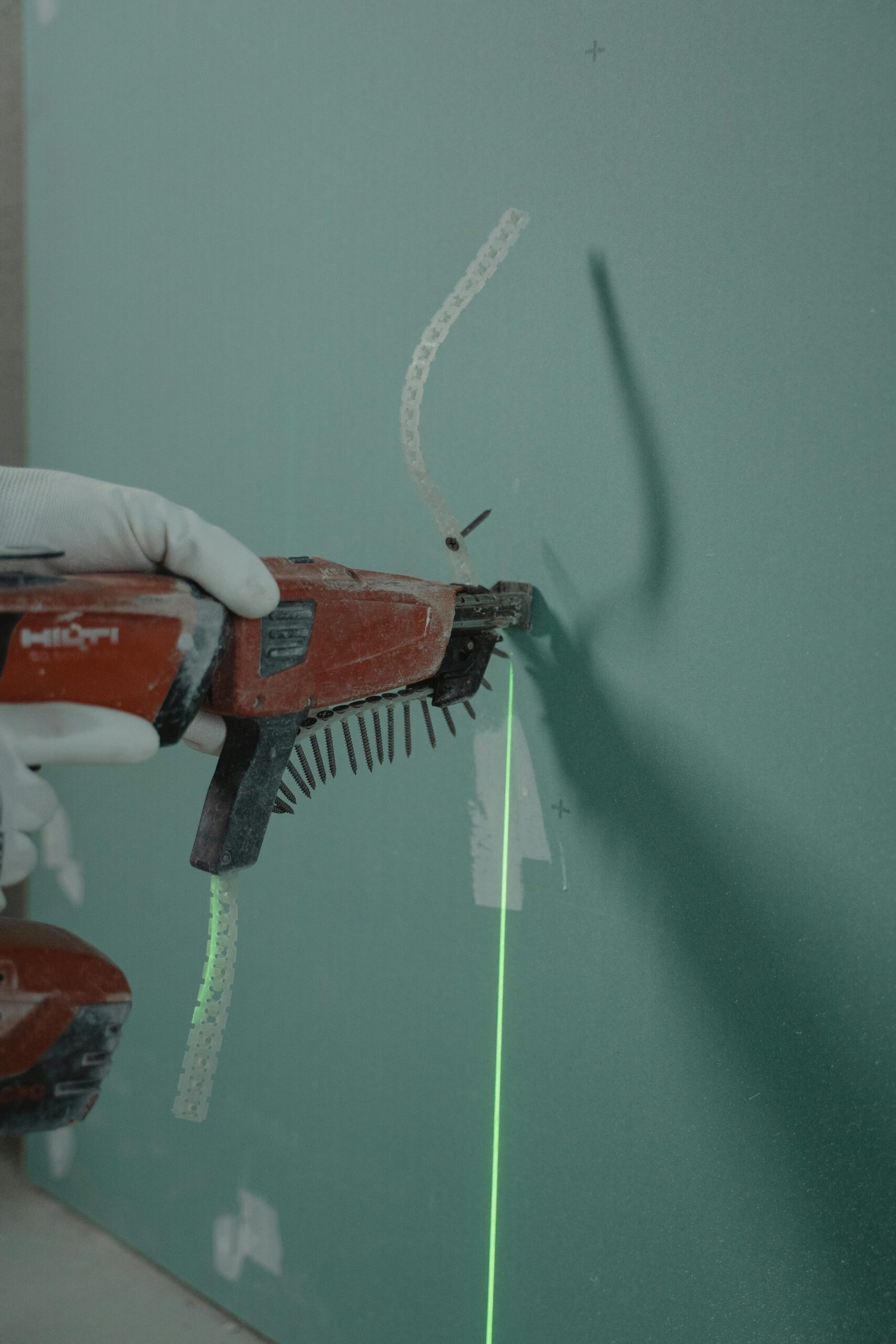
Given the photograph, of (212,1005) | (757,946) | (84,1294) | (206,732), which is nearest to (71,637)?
(206,732)

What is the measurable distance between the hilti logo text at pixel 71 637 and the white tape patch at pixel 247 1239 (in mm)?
A: 1206

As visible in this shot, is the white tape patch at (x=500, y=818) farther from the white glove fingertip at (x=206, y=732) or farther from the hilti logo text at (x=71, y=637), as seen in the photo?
the hilti logo text at (x=71, y=637)

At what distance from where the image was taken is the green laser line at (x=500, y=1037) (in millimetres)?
1231

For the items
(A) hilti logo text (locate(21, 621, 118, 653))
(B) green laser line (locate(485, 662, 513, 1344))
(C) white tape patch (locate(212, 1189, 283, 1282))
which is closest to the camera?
(A) hilti logo text (locate(21, 621, 118, 653))

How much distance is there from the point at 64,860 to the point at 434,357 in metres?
1.22

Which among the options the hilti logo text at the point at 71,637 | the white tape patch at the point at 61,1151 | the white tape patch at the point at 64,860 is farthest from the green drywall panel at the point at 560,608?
the hilti logo text at the point at 71,637

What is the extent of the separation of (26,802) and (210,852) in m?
0.19

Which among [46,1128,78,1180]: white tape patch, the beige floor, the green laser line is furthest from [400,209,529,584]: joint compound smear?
[46,1128,78,1180]: white tape patch

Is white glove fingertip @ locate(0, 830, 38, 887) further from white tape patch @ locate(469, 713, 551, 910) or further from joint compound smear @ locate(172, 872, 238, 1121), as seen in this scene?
white tape patch @ locate(469, 713, 551, 910)

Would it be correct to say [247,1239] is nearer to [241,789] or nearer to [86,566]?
[241,789]

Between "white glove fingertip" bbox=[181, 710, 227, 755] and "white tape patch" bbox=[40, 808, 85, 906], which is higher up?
"white glove fingertip" bbox=[181, 710, 227, 755]

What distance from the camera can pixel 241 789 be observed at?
0.86 meters

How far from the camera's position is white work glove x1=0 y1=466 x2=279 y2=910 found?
0.72 m

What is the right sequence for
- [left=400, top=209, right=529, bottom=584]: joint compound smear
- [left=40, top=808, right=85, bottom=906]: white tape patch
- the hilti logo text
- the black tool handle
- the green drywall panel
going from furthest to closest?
[left=40, top=808, right=85, bottom=906]: white tape patch, [left=400, top=209, right=529, bottom=584]: joint compound smear, the green drywall panel, the black tool handle, the hilti logo text
